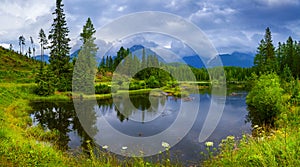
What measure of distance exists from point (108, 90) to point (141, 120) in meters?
18.9

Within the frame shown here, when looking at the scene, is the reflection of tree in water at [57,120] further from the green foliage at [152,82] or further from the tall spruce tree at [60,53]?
the green foliage at [152,82]

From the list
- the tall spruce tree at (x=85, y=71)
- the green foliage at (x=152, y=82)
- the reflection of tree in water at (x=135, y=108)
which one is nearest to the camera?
the reflection of tree in water at (x=135, y=108)

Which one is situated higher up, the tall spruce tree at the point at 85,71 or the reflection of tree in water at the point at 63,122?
the tall spruce tree at the point at 85,71

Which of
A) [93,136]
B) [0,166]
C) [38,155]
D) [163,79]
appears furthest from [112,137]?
[163,79]

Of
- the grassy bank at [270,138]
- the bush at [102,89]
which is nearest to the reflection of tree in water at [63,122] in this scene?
the grassy bank at [270,138]

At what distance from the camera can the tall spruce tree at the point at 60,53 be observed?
36125mm

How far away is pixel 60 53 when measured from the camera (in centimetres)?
3806

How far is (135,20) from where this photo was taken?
36.6ft

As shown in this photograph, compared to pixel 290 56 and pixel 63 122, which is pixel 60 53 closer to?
pixel 63 122

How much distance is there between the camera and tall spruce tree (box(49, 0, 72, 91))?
3612 centimetres

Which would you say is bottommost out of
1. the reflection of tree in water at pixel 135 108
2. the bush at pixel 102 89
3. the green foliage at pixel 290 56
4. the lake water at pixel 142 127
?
the lake water at pixel 142 127

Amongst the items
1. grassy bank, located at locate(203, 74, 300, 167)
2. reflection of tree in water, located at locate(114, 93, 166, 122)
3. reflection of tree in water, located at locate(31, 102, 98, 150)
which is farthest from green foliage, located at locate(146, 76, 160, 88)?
reflection of tree in water, located at locate(31, 102, 98, 150)

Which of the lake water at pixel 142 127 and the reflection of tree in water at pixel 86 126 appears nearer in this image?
the lake water at pixel 142 127

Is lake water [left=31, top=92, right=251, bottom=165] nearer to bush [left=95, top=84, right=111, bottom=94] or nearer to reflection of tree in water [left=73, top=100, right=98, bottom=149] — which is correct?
reflection of tree in water [left=73, top=100, right=98, bottom=149]
